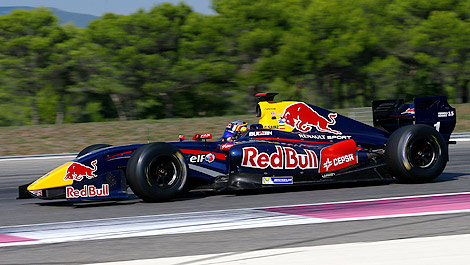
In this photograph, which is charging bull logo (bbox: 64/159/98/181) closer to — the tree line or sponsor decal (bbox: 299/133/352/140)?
sponsor decal (bbox: 299/133/352/140)

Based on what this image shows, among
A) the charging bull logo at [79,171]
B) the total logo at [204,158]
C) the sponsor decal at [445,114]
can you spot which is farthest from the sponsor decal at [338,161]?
the charging bull logo at [79,171]

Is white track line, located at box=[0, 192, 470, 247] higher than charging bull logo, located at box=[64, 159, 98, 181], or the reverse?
charging bull logo, located at box=[64, 159, 98, 181]

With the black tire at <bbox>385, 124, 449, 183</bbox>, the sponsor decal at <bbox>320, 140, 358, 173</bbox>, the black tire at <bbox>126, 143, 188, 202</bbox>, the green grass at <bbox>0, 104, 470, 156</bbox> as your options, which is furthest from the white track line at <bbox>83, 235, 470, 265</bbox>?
the green grass at <bbox>0, 104, 470, 156</bbox>

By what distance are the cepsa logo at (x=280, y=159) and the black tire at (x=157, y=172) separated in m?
0.87

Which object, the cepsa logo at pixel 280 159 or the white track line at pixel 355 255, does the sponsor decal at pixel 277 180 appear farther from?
the white track line at pixel 355 255

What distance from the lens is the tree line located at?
2725 cm

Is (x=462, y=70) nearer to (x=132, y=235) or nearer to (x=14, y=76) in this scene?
(x=14, y=76)

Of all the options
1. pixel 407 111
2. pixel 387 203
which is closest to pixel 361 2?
pixel 407 111

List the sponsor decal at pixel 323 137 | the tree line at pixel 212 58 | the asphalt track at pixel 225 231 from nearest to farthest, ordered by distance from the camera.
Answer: the asphalt track at pixel 225 231, the sponsor decal at pixel 323 137, the tree line at pixel 212 58

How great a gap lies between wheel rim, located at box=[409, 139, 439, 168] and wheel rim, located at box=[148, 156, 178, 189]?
132 inches

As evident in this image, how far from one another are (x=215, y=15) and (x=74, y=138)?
11.8 metres

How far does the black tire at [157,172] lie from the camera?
7258 mm

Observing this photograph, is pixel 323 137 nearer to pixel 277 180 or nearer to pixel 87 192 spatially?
pixel 277 180

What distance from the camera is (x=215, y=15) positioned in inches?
1160
